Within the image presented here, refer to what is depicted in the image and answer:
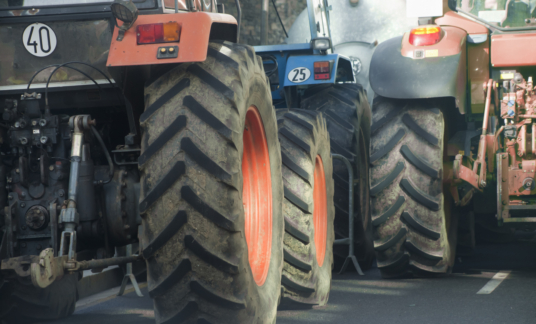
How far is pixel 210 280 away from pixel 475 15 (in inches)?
157

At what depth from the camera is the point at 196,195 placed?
2787 millimetres

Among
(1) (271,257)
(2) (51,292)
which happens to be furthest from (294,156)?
(2) (51,292)

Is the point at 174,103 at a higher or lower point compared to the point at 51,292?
higher

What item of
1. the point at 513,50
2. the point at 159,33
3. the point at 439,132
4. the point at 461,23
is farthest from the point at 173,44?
the point at 461,23

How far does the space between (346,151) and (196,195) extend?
3731 mm

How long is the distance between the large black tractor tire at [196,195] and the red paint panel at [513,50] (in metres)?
2.93

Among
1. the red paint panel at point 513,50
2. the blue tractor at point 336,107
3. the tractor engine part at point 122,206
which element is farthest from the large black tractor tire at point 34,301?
the red paint panel at point 513,50

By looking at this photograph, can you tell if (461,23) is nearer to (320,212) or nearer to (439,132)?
(439,132)

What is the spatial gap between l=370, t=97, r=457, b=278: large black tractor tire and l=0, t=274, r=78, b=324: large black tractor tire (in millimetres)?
→ 2253

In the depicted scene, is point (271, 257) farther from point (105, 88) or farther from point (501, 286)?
Answer: point (501, 286)

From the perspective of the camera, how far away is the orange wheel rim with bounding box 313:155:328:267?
515 centimetres

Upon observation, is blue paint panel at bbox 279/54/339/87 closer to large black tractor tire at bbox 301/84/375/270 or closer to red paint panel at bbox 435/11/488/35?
large black tractor tire at bbox 301/84/375/270

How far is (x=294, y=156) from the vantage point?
4621mm

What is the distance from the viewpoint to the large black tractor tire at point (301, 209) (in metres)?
4.48
